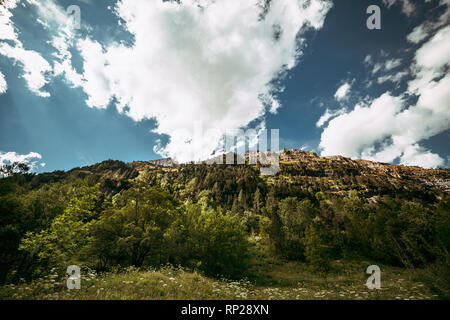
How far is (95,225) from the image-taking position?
15344mm

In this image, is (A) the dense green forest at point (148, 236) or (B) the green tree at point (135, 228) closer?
(A) the dense green forest at point (148, 236)

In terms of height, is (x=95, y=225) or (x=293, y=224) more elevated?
(x=95, y=225)

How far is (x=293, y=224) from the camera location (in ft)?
165

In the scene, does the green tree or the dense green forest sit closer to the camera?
the dense green forest

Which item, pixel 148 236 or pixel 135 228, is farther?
pixel 148 236

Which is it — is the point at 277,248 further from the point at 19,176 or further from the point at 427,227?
the point at 19,176

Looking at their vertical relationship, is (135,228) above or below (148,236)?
above
